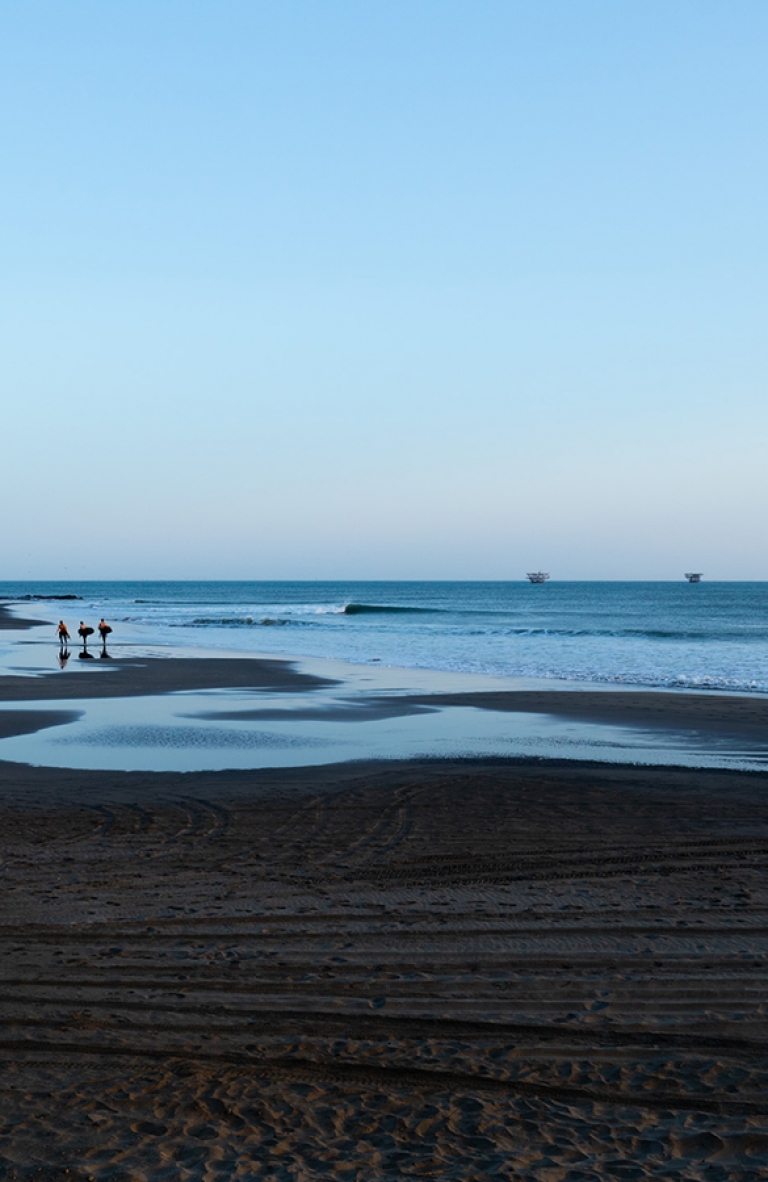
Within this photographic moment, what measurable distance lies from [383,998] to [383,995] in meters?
0.04

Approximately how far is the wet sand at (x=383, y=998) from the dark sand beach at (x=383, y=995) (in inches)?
0.7

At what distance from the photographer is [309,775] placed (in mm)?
13164

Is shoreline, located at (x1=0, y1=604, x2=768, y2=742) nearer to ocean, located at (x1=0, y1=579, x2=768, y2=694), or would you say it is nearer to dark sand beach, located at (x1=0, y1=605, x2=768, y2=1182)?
ocean, located at (x1=0, y1=579, x2=768, y2=694)

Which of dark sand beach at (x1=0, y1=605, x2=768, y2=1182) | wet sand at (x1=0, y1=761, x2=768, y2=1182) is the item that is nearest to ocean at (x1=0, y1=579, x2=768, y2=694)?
dark sand beach at (x1=0, y1=605, x2=768, y2=1182)

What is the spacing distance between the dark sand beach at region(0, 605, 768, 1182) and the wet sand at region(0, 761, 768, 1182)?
2 centimetres

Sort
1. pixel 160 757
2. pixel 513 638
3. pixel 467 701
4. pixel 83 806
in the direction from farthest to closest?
pixel 513 638 → pixel 467 701 → pixel 160 757 → pixel 83 806

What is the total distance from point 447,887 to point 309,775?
5323mm

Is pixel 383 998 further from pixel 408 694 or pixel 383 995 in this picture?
pixel 408 694

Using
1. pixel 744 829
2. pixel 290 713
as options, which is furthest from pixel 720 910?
pixel 290 713

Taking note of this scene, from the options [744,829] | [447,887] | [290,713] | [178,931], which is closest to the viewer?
[178,931]

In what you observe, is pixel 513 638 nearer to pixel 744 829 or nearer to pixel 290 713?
pixel 290 713

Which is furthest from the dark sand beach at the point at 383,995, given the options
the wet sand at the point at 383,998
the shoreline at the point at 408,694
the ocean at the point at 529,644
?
the ocean at the point at 529,644

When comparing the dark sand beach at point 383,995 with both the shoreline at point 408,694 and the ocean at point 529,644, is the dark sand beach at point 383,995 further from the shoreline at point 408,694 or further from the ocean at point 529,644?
the ocean at point 529,644

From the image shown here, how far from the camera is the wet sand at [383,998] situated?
13.8 feet
